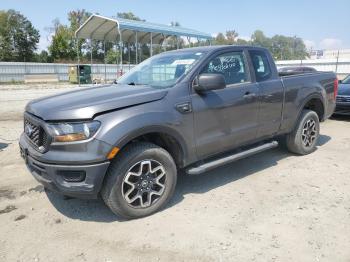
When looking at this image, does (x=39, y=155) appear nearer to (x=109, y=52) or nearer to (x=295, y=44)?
(x=109, y=52)

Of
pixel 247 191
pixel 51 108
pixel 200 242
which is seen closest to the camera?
pixel 200 242

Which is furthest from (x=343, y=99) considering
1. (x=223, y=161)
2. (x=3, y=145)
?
(x=3, y=145)

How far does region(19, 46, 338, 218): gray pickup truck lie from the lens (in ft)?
10.4

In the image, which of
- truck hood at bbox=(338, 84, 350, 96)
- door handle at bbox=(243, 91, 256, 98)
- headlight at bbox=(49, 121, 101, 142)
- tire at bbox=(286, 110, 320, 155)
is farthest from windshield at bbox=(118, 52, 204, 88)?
truck hood at bbox=(338, 84, 350, 96)

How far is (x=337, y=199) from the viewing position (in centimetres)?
403

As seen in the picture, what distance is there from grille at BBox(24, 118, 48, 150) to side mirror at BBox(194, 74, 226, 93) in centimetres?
175

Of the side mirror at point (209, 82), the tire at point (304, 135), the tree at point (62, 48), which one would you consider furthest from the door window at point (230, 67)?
the tree at point (62, 48)

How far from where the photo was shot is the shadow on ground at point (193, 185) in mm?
3758

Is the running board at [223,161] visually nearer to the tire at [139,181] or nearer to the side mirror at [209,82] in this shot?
the tire at [139,181]

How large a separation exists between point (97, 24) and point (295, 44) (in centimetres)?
4659

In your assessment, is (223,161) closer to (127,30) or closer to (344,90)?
(344,90)

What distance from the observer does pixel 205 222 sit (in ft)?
11.5

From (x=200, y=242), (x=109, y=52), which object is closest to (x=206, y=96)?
(x=200, y=242)

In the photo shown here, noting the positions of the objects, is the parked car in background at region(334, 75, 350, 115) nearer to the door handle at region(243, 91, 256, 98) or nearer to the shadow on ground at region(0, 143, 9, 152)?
the door handle at region(243, 91, 256, 98)
